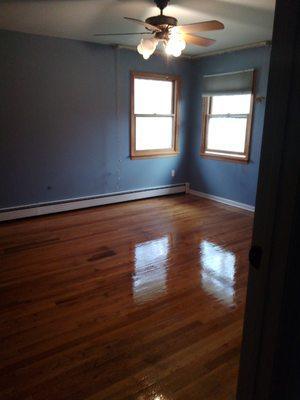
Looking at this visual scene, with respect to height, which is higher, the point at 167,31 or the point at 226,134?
the point at 167,31

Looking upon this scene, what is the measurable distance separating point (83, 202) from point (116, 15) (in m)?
2.59

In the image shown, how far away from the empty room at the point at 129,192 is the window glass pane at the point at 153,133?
0.09 ft

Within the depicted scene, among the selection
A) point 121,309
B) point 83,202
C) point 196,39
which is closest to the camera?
point 121,309

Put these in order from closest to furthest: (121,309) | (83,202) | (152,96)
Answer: (121,309) → (83,202) → (152,96)

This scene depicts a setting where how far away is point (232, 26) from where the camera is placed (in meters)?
3.55

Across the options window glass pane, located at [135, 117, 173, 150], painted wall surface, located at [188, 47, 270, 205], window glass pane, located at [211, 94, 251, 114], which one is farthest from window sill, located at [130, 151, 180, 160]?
window glass pane, located at [211, 94, 251, 114]

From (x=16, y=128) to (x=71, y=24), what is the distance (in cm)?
144

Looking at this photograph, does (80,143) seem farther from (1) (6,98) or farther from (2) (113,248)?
(2) (113,248)

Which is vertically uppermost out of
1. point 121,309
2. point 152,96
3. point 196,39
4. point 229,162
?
point 196,39

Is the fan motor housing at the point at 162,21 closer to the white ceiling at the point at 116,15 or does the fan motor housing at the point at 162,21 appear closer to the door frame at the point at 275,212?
the white ceiling at the point at 116,15

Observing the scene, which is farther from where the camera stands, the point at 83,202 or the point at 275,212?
the point at 83,202

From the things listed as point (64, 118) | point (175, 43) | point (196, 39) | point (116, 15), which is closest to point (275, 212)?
point (175, 43)

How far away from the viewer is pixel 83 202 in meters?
4.81

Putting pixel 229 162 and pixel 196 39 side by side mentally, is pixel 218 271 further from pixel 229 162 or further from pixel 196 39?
pixel 229 162
